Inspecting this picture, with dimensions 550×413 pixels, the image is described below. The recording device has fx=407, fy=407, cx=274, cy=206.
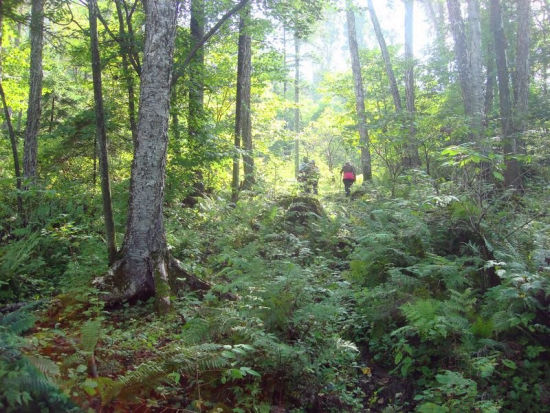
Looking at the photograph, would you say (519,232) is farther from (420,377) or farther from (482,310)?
(420,377)

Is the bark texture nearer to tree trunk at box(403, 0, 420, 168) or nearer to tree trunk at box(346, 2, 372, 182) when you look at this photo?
tree trunk at box(403, 0, 420, 168)

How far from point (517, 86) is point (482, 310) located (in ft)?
45.5

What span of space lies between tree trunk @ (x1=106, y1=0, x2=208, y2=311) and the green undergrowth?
50 cm

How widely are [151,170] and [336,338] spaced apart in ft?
11.5

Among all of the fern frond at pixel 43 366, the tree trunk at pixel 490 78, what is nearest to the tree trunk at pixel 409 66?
the tree trunk at pixel 490 78

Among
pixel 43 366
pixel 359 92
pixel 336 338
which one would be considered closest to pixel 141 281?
pixel 336 338

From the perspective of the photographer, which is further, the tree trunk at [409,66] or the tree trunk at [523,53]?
the tree trunk at [523,53]

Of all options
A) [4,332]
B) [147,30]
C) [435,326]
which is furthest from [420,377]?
[147,30]

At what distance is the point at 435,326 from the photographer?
4.12m

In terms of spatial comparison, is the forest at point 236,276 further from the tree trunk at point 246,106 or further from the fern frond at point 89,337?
the tree trunk at point 246,106

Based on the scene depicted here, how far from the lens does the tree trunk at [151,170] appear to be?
5832 millimetres

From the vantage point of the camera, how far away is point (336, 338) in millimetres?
4426

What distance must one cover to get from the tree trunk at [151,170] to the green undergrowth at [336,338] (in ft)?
1.63

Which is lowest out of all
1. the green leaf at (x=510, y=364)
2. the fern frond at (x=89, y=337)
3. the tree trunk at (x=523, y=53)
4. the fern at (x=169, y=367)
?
the green leaf at (x=510, y=364)
